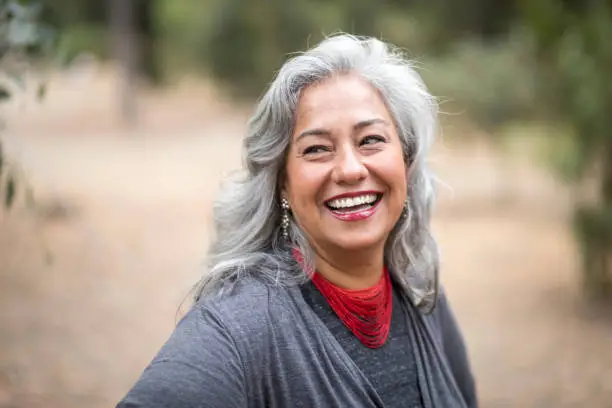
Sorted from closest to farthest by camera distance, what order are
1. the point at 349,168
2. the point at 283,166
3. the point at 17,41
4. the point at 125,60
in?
the point at 349,168, the point at 283,166, the point at 17,41, the point at 125,60

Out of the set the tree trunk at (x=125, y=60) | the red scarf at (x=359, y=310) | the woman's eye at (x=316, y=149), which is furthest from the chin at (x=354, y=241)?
the tree trunk at (x=125, y=60)

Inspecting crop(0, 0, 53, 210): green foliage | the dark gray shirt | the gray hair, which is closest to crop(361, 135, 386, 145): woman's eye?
the gray hair

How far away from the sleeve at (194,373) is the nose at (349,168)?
46 cm

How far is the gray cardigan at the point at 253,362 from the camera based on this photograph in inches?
67.3

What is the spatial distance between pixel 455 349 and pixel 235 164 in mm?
12072

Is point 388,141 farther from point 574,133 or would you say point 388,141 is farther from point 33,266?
point 33,266

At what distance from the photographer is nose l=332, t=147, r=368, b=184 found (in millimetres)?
2023

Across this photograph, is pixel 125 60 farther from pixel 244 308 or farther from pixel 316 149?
pixel 244 308

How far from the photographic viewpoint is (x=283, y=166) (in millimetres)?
2139

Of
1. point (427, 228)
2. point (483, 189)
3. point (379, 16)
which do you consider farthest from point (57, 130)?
point (427, 228)

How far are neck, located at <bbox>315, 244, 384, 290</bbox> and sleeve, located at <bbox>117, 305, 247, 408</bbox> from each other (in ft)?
1.28

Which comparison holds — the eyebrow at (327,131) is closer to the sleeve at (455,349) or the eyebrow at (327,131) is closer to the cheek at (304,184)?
the cheek at (304,184)

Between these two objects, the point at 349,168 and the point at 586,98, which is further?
the point at 586,98

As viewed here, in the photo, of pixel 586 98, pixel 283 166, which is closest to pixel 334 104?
pixel 283 166
